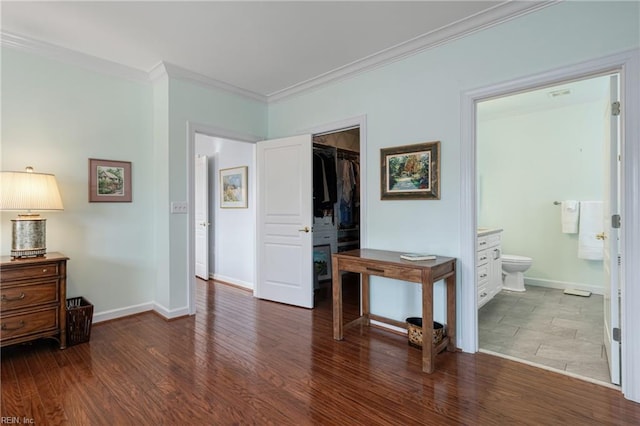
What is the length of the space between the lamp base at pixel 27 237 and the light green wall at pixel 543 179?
5.14 m

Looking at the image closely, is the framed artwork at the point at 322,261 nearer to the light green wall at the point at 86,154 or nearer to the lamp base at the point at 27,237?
the light green wall at the point at 86,154

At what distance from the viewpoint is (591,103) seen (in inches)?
165

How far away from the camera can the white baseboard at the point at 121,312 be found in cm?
314

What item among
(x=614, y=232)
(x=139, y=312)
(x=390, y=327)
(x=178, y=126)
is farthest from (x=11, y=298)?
(x=614, y=232)

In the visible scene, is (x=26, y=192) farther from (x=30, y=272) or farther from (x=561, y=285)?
(x=561, y=285)

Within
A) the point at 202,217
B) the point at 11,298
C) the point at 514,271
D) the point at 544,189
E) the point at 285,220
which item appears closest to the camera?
the point at 11,298

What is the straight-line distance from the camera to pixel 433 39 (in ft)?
8.69

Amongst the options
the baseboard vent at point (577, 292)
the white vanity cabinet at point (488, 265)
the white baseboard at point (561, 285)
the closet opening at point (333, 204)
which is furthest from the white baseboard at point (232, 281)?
the baseboard vent at point (577, 292)

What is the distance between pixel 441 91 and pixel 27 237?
353cm

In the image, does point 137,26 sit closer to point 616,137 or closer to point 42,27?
point 42,27

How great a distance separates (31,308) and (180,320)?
3.88ft

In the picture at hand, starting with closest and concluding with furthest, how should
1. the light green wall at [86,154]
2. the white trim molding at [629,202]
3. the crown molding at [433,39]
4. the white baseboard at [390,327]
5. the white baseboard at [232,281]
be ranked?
the white trim molding at [629,202]
the crown molding at [433,39]
the light green wall at [86,154]
the white baseboard at [390,327]
the white baseboard at [232,281]

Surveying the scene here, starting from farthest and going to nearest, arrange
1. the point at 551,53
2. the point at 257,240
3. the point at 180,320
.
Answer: the point at 257,240 → the point at 180,320 → the point at 551,53

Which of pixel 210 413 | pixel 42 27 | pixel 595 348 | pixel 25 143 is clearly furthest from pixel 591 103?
pixel 25 143
